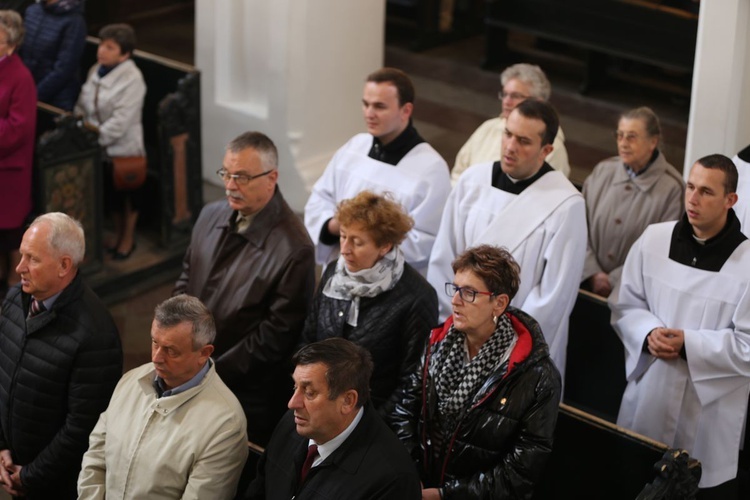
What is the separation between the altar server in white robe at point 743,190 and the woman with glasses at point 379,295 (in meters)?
1.74

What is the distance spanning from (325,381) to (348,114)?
18.3 feet

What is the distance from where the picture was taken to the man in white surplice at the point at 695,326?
475cm

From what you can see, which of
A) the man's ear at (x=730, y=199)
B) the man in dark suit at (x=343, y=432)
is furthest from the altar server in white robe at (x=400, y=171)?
the man in dark suit at (x=343, y=432)

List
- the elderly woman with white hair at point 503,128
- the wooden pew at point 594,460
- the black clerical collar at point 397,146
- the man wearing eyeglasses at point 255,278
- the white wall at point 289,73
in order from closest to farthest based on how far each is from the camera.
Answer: the wooden pew at point 594,460 < the man wearing eyeglasses at point 255,278 < the black clerical collar at point 397,146 < the elderly woman with white hair at point 503,128 < the white wall at point 289,73

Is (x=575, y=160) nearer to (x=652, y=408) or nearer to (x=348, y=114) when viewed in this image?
(x=348, y=114)

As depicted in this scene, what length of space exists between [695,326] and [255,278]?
177 cm

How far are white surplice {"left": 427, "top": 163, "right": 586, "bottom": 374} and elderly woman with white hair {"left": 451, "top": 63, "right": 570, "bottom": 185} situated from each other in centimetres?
78

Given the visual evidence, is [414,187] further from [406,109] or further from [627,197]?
[627,197]

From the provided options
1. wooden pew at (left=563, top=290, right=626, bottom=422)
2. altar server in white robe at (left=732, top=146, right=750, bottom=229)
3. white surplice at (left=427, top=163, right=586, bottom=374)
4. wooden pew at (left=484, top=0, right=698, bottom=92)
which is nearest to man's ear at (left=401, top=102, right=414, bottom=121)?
white surplice at (left=427, top=163, right=586, bottom=374)

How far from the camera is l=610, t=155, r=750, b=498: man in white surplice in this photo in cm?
475

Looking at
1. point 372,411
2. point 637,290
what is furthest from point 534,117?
point 372,411

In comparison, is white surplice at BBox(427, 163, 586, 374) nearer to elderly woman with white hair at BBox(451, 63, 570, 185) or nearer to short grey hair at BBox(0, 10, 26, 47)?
elderly woman with white hair at BBox(451, 63, 570, 185)

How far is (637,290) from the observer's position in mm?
5043

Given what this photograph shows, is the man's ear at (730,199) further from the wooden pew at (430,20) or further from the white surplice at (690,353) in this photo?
the wooden pew at (430,20)
